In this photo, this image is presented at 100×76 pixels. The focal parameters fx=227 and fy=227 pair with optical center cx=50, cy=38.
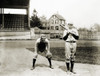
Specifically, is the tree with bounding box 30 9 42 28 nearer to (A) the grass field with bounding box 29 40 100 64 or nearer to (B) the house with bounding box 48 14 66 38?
(B) the house with bounding box 48 14 66 38

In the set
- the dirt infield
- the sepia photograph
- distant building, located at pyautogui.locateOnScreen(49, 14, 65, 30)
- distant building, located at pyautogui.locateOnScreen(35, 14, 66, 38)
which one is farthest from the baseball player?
distant building, located at pyautogui.locateOnScreen(49, 14, 65, 30)

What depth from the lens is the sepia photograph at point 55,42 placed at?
4.03 m

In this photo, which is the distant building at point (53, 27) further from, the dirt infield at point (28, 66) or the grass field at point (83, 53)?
the dirt infield at point (28, 66)

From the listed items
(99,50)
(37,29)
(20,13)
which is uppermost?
(20,13)

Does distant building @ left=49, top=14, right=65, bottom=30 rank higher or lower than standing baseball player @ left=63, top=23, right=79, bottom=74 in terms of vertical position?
higher

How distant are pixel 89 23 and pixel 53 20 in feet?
2.36

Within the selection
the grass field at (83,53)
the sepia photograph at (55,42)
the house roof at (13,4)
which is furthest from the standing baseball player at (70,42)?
the house roof at (13,4)

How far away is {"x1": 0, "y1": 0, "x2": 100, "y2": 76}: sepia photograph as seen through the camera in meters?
4.03

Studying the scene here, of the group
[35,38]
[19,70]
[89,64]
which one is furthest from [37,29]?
[89,64]

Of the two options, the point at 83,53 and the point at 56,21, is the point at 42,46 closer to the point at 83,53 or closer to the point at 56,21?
the point at 56,21

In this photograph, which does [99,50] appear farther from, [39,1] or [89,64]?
[39,1]

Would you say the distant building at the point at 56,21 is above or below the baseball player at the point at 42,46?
above

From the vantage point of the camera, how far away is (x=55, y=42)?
4.57 meters

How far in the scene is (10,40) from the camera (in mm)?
4672
